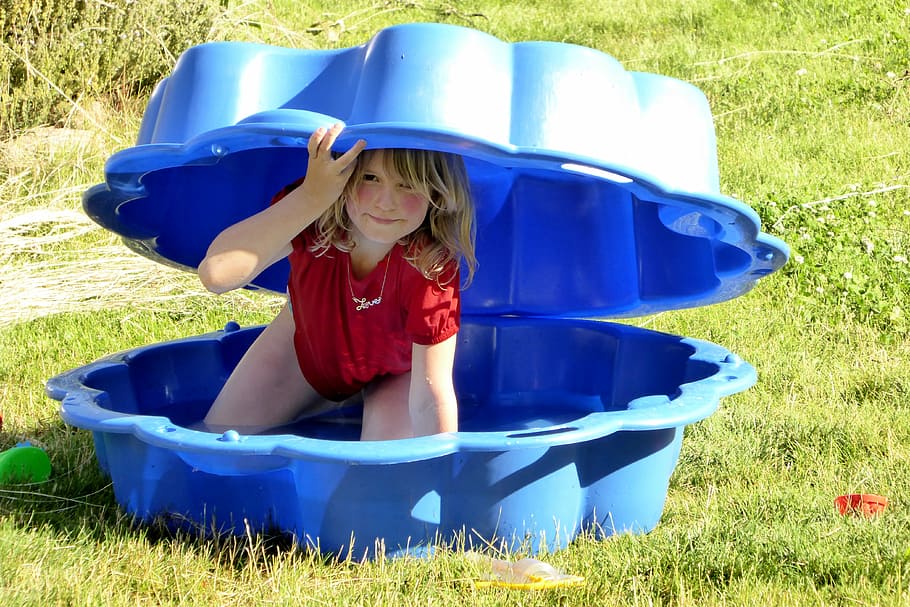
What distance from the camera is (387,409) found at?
8.18 feet

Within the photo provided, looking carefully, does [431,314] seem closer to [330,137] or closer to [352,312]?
[352,312]

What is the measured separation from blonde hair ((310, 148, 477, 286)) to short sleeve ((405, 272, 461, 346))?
0.03m

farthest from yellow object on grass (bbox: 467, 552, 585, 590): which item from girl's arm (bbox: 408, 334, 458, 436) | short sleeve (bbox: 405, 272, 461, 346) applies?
short sleeve (bbox: 405, 272, 461, 346)

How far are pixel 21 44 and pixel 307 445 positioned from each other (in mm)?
3726

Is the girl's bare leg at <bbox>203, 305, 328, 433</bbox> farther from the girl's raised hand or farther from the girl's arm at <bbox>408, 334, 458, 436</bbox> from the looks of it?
the girl's raised hand

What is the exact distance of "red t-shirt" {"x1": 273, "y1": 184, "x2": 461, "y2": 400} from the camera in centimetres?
241

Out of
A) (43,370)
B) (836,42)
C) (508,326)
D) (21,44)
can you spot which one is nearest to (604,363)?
(508,326)

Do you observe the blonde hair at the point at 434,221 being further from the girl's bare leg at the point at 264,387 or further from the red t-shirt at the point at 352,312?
the girl's bare leg at the point at 264,387

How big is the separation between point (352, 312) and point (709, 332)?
1.45 metres

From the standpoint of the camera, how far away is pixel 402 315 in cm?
245

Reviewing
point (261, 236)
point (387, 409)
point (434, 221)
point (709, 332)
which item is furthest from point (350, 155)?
point (709, 332)

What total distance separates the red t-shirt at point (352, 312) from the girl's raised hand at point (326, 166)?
13.3 inches

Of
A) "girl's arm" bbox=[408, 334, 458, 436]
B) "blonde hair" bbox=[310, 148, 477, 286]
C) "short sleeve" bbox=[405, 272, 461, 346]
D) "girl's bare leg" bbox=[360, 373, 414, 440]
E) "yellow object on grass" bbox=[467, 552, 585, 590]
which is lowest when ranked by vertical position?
"yellow object on grass" bbox=[467, 552, 585, 590]

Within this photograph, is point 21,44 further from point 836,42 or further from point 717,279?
point 836,42
